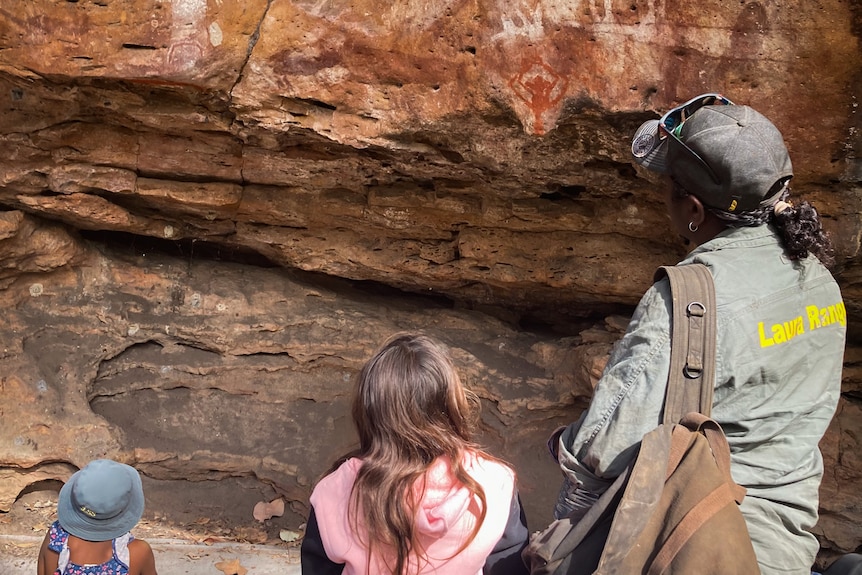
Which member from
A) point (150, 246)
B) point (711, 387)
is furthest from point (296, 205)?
point (711, 387)

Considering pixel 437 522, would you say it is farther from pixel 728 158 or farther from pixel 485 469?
pixel 728 158

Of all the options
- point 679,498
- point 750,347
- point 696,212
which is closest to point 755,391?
point 750,347

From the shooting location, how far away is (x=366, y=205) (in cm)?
364

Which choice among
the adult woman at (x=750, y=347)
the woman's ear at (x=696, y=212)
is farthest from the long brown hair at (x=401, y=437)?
the woman's ear at (x=696, y=212)

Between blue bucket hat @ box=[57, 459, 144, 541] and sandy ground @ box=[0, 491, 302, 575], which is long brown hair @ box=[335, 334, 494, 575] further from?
sandy ground @ box=[0, 491, 302, 575]

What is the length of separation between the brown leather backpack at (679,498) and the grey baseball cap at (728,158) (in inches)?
8.5

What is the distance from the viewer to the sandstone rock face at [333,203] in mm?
2746

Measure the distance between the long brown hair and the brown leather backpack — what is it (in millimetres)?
A: 296

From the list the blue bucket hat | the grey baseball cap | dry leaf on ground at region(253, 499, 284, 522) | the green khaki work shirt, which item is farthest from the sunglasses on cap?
dry leaf on ground at region(253, 499, 284, 522)

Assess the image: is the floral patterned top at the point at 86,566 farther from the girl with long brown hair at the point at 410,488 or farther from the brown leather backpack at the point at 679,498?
the brown leather backpack at the point at 679,498

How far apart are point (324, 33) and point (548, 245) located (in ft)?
4.86

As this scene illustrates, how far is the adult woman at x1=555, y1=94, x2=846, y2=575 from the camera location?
5.04ft

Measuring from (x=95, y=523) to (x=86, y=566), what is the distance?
0.55 feet

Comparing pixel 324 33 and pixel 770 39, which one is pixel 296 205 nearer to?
pixel 324 33
